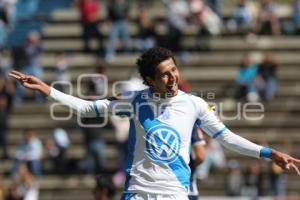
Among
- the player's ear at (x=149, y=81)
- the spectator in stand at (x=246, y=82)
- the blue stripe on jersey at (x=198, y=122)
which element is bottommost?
the spectator in stand at (x=246, y=82)

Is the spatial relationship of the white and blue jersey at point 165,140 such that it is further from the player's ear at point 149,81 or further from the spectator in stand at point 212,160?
the spectator in stand at point 212,160

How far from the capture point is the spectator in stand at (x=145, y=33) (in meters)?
25.6

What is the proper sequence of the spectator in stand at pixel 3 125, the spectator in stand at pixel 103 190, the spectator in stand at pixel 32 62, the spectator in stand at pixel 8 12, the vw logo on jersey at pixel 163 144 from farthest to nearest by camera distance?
the spectator in stand at pixel 8 12, the spectator in stand at pixel 32 62, the spectator in stand at pixel 3 125, the spectator in stand at pixel 103 190, the vw logo on jersey at pixel 163 144

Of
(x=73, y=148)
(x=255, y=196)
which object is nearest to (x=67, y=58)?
(x=73, y=148)

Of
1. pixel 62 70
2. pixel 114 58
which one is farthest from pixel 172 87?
pixel 114 58

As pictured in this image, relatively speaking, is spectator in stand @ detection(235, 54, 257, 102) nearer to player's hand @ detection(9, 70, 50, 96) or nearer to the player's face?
the player's face

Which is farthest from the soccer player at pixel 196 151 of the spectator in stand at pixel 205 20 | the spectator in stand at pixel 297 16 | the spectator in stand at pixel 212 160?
the spectator in stand at pixel 297 16

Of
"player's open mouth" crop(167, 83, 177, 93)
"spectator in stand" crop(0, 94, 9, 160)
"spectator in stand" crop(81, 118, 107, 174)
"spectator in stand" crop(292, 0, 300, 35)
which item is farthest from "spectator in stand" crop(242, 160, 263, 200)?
"player's open mouth" crop(167, 83, 177, 93)

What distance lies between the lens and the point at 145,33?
25594 mm

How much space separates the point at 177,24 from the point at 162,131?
719 inches

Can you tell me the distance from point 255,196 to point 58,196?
500 centimetres

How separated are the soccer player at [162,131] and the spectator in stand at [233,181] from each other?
13.6 m

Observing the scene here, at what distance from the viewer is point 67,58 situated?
2630 cm

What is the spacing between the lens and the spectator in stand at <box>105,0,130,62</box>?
1008 inches
